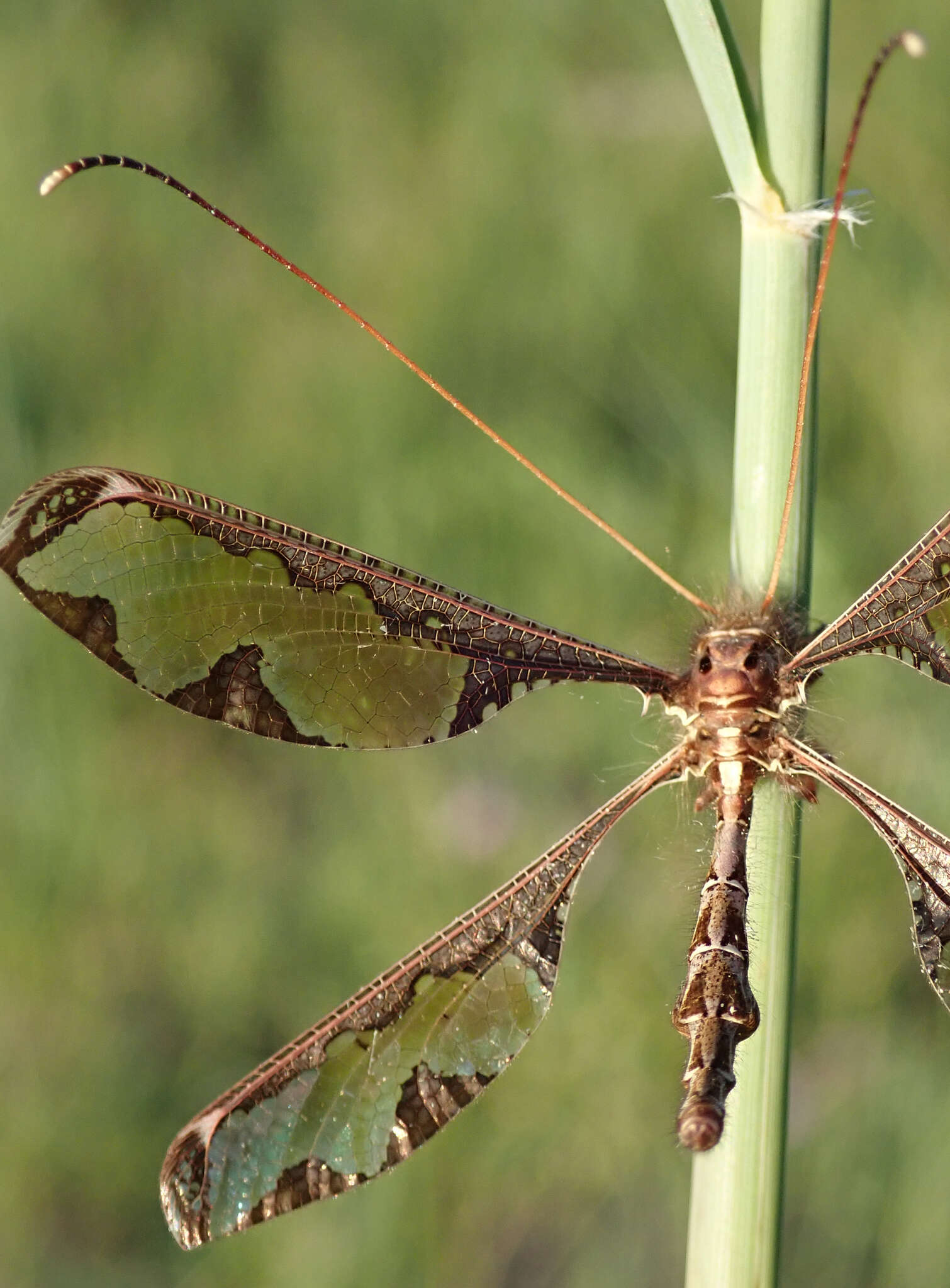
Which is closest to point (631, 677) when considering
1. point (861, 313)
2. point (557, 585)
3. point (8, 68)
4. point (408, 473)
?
point (557, 585)

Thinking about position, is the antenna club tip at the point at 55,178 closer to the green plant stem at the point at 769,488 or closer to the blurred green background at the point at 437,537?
the green plant stem at the point at 769,488

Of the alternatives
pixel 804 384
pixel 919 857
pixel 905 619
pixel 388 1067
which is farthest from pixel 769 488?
pixel 388 1067

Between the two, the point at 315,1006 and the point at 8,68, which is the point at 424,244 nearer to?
the point at 8,68

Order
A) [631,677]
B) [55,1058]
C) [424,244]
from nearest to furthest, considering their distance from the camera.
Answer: [631,677] → [55,1058] → [424,244]

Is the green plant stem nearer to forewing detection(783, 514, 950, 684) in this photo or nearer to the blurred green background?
forewing detection(783, 514, 950, 684)

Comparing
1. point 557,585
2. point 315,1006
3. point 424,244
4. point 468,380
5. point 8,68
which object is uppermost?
point 8,68

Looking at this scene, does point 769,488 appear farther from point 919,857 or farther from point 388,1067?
point 388,1067

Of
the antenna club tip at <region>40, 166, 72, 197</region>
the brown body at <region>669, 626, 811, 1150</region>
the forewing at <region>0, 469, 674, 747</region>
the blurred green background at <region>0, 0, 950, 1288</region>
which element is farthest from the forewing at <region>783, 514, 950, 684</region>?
the blurred green background at <region>0, 0, 950, 1288</region>

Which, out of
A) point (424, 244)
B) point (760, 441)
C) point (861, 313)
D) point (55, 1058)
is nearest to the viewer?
point (760, 441)
